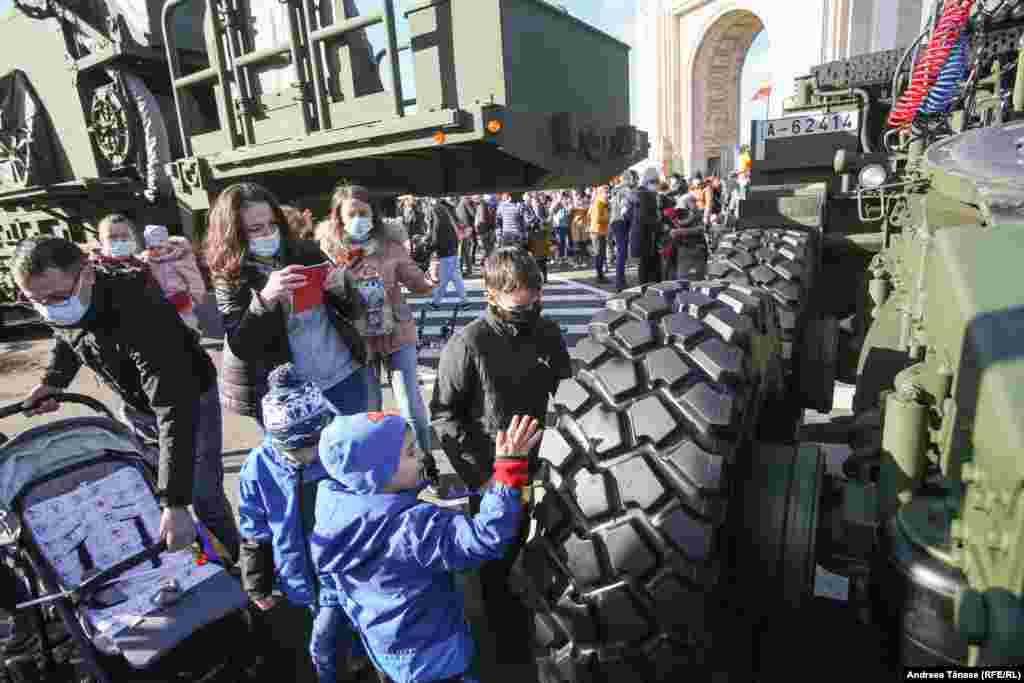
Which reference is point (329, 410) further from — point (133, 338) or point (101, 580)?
point (101, 580)

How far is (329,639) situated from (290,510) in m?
0.46

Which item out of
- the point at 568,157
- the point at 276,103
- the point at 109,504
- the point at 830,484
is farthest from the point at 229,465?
the point at 830,484

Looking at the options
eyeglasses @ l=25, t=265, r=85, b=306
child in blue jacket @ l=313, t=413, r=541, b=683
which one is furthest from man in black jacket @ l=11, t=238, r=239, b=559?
child in blue jacket @ l=313, t=413, r=541, b=683

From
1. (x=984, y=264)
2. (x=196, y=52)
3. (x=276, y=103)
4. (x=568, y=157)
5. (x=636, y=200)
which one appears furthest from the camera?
(x=636, y=200)

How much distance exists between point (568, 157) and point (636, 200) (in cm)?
474

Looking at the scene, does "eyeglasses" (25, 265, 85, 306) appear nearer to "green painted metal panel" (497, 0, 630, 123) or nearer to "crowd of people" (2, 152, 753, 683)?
"crowd of people" (2, 152, 753, 683)

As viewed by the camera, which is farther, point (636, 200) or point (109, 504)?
point (636, 200)

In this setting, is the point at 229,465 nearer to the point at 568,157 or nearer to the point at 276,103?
the point at 276,103

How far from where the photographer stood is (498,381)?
258 centimetres

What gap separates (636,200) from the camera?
31.0ft

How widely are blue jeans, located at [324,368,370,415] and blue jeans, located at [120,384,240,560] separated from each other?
0.48 meters

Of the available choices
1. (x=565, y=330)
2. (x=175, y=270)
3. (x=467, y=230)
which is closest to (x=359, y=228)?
(x=175, y=270)

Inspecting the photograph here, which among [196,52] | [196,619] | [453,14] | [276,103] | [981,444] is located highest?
[196,52]

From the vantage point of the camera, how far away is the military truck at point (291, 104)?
14.4ft
